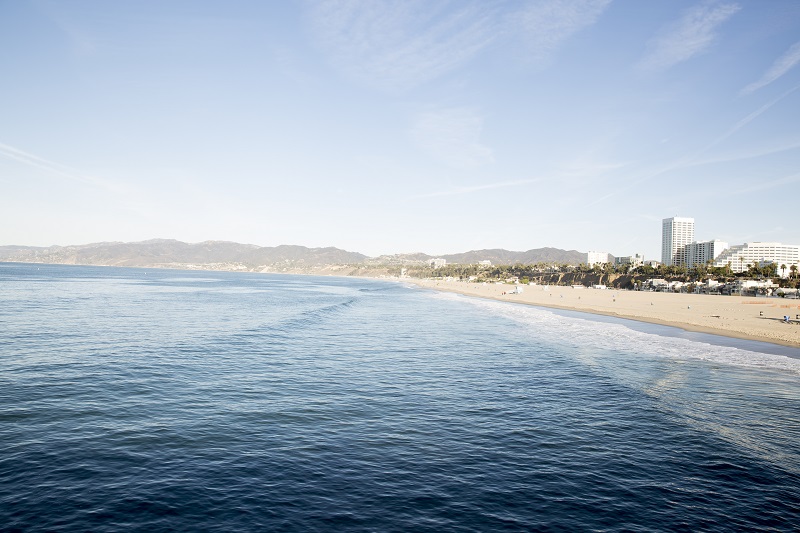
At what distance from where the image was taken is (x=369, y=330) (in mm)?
44875

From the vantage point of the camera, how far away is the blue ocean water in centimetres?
1068

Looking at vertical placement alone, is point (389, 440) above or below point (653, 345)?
below

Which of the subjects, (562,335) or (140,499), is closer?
(140,499)

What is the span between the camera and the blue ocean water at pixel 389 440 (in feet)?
35.0

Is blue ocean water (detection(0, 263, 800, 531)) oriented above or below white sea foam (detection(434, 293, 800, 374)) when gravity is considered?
below

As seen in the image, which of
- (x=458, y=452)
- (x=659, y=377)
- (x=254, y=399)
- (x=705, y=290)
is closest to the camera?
(x=458, y=452)

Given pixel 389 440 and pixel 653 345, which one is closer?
pixel 389 440

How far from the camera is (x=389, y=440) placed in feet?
49.6

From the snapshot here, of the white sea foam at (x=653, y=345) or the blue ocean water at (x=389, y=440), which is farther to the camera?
the white sea foam at (x=653, y=345)

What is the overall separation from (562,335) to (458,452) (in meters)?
32.1

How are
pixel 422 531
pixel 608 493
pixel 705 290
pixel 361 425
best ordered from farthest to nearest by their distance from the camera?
pixel 705 290
pixel 361 425
pixel 608 493
pixel 422 531

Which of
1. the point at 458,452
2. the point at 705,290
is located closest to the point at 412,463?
the point at 458,452

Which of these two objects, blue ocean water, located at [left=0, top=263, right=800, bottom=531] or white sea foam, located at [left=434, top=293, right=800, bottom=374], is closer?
blue ocean water, located at [left=0, top=263, right=800, bottom=531]

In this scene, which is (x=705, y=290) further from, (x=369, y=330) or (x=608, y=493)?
(x=608, y=493)
